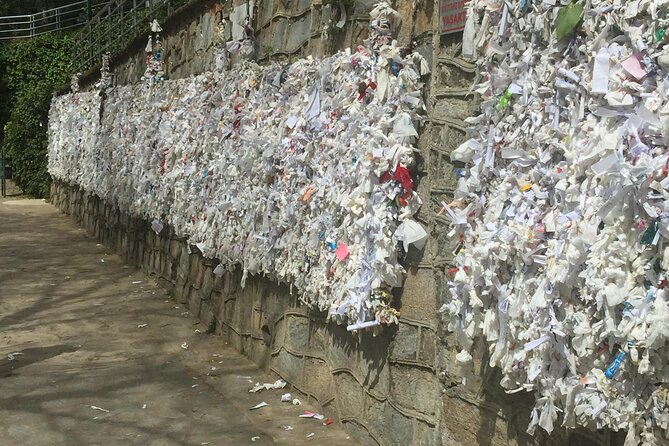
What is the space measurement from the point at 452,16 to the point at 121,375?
3494mm

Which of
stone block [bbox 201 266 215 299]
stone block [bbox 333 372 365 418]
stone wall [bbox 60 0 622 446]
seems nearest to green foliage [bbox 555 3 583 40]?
stone wall [bbox 60 0 622 446]

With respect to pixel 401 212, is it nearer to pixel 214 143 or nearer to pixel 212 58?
pixel 214 143

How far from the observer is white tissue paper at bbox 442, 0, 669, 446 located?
2.17 meters

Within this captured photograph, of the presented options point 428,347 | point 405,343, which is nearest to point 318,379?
point 405,343

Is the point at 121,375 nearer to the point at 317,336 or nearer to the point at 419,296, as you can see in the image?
the point at 317,336

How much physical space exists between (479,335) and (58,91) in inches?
695

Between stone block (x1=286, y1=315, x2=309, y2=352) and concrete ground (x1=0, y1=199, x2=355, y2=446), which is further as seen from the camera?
stone block (x1=286, y1=315, x2=309, y2=352)

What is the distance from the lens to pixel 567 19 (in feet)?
8.21

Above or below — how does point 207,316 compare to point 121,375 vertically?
above

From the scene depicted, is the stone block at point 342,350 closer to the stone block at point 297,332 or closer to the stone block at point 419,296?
the stone block at point 297,332

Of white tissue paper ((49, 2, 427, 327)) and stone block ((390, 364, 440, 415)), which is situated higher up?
white tissue paper ((49, 2, 427, 327))

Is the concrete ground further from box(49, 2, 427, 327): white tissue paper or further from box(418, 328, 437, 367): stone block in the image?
box(418, 328, 437, 367): stone block

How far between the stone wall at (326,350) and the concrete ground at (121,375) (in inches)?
5.7

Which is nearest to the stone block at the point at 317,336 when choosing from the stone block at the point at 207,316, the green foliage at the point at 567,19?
the stone block at the point at 207,316
